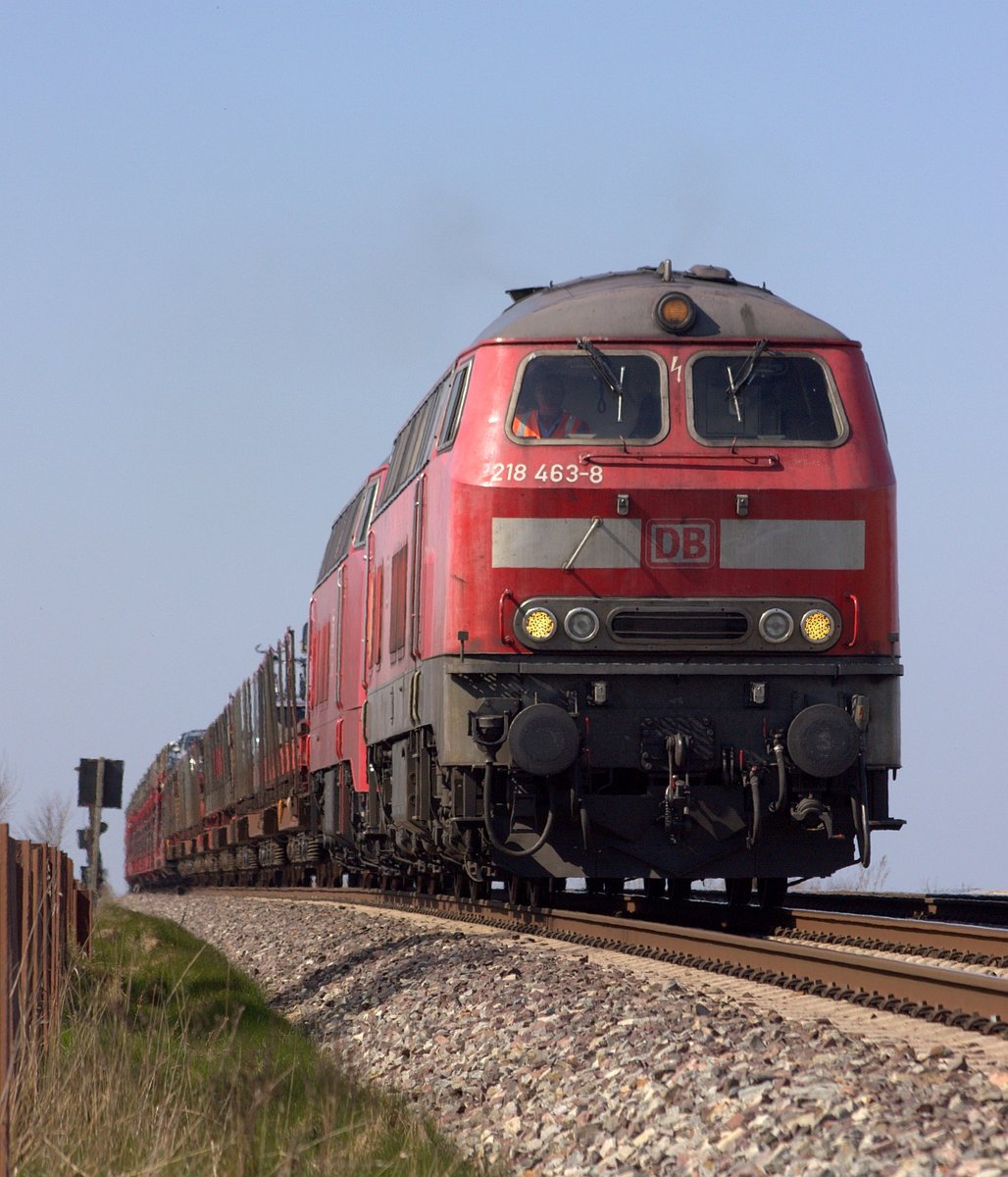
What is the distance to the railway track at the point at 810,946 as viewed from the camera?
22.7 feet

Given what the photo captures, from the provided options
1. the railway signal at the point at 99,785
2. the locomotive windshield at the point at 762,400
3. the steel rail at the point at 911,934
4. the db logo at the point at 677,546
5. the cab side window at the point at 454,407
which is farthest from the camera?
the railway signal at the point at 99,785

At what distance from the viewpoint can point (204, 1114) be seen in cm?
558

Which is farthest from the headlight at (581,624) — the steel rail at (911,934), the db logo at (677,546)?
the steel rail at (911,934)

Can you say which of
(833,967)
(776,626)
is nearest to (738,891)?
(776,626)

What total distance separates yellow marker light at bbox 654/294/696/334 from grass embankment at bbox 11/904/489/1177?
199 inches

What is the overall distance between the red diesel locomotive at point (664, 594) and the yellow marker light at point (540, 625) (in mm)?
12

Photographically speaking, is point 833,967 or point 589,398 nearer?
point 833,967

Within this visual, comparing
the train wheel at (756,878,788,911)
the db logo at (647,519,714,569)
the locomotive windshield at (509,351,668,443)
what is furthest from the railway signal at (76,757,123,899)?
the db logo at (647,519,714,569)

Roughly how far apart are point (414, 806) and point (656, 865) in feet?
7.86

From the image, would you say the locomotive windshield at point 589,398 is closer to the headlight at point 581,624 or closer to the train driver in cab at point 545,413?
the train driver in cab at point 545,413

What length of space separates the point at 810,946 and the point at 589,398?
142 inches

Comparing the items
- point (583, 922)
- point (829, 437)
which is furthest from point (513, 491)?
point (583, 922)

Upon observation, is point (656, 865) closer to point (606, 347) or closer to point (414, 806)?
point (414, 806)

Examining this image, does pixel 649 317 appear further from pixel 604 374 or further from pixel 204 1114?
pixel 204 1114
